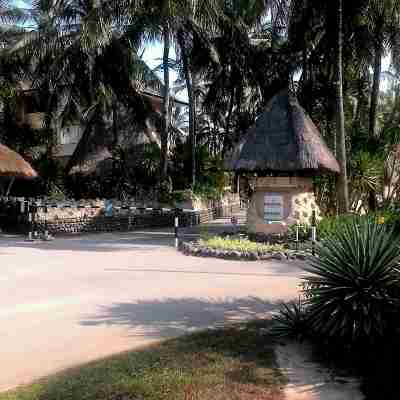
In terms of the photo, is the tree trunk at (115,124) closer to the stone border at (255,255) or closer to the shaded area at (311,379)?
the stone border at (255,255)

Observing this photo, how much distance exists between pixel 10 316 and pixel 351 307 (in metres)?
4.46

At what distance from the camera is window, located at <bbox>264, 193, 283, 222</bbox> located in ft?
49.4

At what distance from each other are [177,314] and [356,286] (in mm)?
2615

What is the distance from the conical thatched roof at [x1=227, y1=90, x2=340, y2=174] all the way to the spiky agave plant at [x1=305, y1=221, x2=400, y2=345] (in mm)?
8683

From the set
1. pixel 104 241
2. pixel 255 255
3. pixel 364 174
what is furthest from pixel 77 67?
pixel 255 255

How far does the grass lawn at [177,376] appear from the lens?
13.9ft

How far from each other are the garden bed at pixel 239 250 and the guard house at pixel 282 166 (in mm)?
1667

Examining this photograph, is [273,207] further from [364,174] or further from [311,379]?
[311,379]

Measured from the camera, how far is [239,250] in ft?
41.0

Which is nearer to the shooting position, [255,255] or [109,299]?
[109,299]

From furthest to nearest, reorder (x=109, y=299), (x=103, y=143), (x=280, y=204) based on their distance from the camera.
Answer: (x=103, y=143)
(x=280, y=204)
(x=109, y=299)

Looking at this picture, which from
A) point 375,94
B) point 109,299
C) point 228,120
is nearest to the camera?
point 109,299

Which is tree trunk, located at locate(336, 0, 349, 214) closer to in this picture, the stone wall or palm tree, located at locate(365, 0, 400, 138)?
palm tree, located at locate(365, 0, 400, 138)

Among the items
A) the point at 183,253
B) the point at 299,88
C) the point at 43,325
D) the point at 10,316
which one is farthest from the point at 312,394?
the point at 299,88
